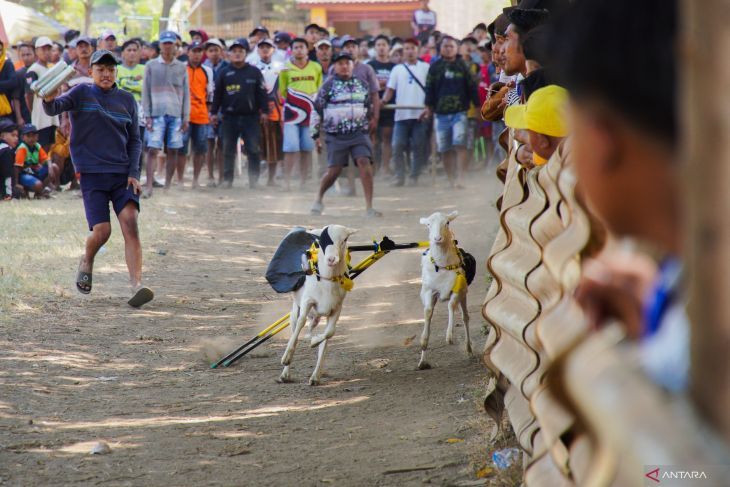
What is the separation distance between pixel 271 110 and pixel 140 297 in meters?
10.9

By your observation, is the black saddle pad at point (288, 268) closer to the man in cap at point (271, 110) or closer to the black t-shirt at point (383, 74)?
the man in cap at point (271, 110)

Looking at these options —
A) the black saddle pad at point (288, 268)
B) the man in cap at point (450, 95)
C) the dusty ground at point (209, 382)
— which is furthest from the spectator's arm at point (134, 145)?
the man in cap at point (450, 95)

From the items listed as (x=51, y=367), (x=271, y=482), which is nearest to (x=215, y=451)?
(x=271, y=482)

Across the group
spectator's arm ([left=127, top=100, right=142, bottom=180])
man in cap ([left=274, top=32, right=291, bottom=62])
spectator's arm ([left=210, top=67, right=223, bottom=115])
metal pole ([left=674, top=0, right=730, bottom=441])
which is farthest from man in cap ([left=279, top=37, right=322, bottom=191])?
metal pole ([left=674, top=0, right=730, bottom=441])

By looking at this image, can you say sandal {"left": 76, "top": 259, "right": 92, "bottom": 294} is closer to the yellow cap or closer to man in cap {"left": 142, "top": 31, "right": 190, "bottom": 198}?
the yellow cap

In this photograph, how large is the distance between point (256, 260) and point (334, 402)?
629 centimetres

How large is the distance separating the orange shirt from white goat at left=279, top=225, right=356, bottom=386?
40.0ft

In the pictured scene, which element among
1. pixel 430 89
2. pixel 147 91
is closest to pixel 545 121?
pixel 147 91

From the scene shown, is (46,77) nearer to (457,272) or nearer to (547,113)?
(457,272)

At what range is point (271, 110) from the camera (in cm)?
2067

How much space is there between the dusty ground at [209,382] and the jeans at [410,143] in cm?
642

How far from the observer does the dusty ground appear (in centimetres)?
569

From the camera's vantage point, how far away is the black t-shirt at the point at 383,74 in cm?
2133

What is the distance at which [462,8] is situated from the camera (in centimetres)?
4731
